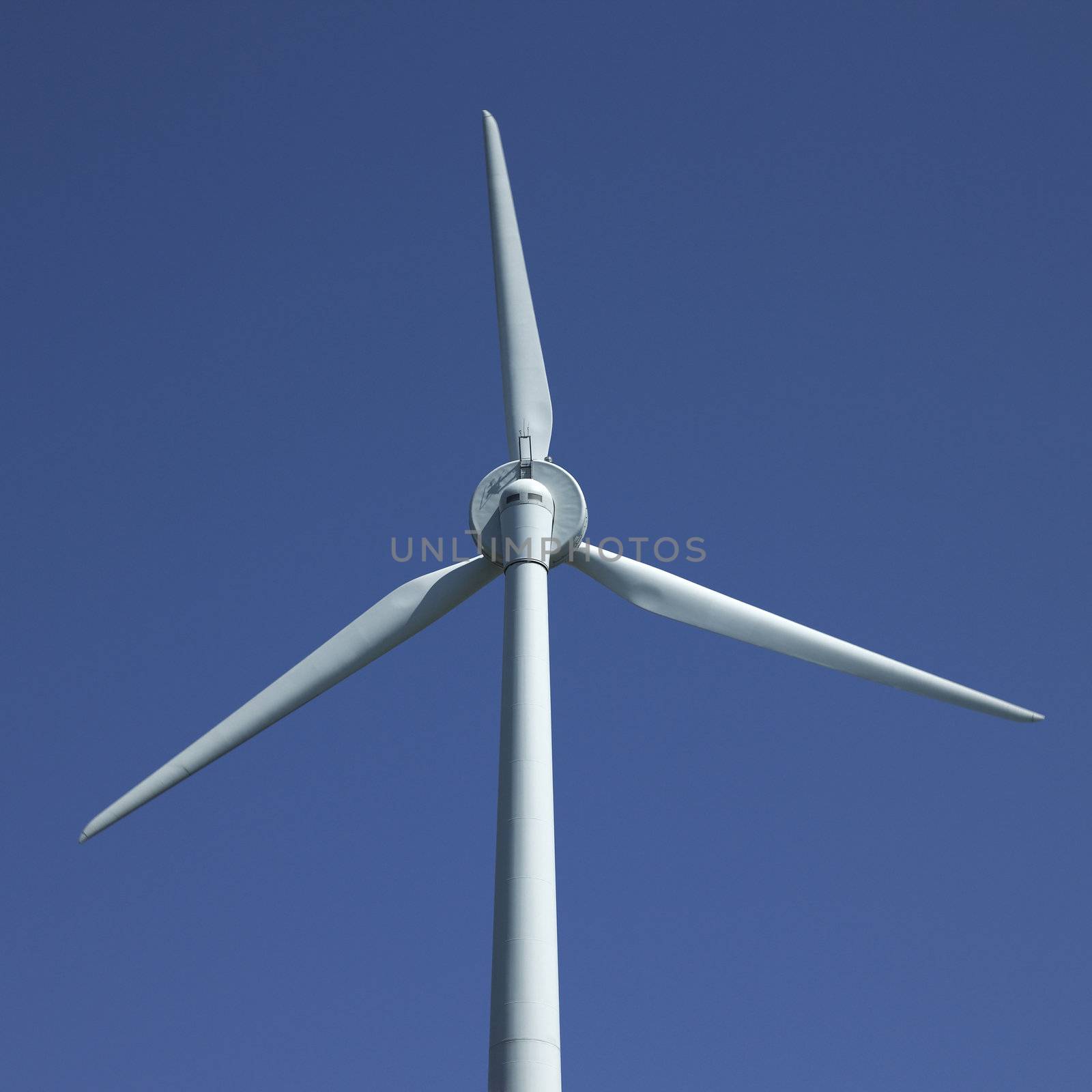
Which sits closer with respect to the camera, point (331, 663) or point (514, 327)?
point (331, 663)

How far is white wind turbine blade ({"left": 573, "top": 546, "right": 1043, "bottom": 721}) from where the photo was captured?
26.2 m

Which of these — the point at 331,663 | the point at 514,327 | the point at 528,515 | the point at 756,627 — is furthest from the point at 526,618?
the point at 514,327

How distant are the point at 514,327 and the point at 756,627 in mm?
8023

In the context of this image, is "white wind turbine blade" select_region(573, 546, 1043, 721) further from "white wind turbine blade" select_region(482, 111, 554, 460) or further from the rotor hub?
"white wind turbine blade" select_region(482, 111, 554, 460)

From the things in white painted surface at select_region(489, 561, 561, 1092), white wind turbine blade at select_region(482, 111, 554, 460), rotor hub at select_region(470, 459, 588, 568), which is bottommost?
white painted surface at select_region(489, 561, 561, 1092)

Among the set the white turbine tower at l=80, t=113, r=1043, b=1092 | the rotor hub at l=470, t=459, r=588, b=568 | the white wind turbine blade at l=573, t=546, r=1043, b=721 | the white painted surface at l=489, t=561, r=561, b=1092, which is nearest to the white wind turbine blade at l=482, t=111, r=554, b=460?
the white turbine tower at l=80, t=113, r=1043, b=1092

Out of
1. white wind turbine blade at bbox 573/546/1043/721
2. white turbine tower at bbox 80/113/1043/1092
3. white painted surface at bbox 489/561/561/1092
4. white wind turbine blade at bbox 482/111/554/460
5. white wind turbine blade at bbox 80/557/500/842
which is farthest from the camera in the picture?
white wind turbine blade at bbox 482/111/554/460

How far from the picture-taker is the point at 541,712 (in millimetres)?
23109

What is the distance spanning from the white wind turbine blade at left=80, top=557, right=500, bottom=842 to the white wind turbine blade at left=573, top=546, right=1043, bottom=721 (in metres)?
2.25

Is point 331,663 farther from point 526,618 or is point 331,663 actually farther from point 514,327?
point 514,327

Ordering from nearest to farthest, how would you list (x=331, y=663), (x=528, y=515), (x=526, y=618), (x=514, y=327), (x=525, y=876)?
(x=525, y=876) → (x=526, y=618) → (x=528, y=515) → (x=331, y=663) → (x=514, y=327)

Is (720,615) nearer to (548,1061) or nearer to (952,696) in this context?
(952,696)

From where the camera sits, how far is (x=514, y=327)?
3000cm

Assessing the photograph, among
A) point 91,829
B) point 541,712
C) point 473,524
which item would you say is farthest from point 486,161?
point 91,829
